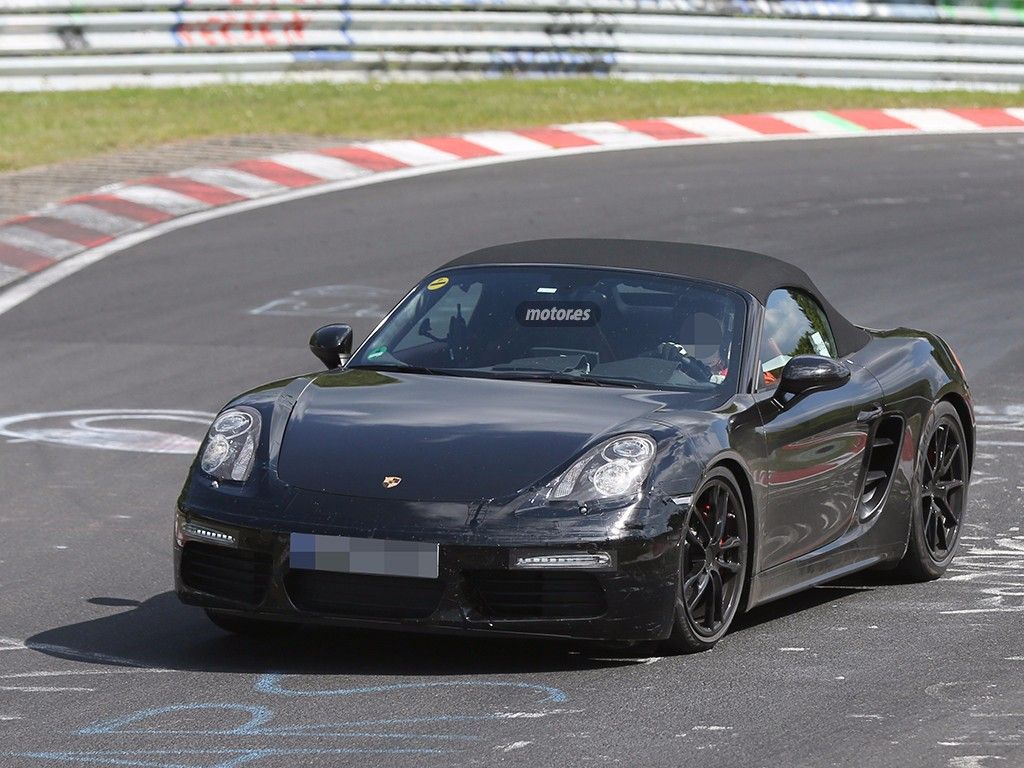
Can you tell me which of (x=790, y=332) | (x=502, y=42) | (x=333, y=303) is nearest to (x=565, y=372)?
(x=790, y=332)

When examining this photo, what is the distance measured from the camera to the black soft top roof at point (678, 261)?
7473 mm

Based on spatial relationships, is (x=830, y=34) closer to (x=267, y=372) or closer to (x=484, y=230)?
(x=484, y=230)

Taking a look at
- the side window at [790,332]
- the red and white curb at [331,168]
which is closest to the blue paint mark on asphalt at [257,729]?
the side window at [790,332]

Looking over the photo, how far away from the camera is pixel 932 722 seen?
558 centimetres

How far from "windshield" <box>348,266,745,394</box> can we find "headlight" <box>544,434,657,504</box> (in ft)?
2.11

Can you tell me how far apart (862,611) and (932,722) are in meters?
1.69

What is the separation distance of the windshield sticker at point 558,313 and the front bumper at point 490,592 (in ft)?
4.09

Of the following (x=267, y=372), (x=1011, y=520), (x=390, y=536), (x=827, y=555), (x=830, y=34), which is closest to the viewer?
(x=390, y=536)

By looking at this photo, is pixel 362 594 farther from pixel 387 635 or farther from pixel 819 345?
pixel 819 345

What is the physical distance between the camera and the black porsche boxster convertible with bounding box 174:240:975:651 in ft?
20.1

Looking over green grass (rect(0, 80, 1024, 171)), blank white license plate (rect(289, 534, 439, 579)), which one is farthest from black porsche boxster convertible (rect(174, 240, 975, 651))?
green grass (rect(0, 80, 1024, 171))

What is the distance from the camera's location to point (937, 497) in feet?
26.5

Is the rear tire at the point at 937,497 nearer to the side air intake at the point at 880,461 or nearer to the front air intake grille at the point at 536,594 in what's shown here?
the side air intake at the point at 880,461

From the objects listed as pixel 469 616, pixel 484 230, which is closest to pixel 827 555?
pixel 469 616
